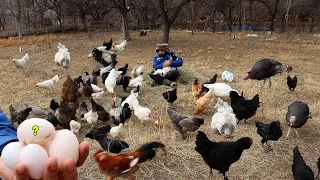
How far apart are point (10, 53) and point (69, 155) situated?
1405 centimetres

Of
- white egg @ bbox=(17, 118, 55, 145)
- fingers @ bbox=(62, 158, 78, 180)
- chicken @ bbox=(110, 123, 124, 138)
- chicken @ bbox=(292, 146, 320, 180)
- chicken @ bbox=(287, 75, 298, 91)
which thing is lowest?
chicken @ bbox=(292, 146, 320, 180)

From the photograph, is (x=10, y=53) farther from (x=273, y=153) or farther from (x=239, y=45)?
(x=273, y=153)

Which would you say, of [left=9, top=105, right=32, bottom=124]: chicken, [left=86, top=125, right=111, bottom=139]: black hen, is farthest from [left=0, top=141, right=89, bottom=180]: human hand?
[left=9, top=105, right=32, bottom=124]: chicken

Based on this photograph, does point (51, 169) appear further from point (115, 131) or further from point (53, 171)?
point (115, 131)

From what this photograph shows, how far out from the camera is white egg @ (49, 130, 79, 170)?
3.76 feet

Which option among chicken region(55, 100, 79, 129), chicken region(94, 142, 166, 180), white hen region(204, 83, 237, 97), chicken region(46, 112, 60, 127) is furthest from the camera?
white hen region(204, 83, 237, 97)

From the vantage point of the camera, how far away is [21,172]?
1001mm

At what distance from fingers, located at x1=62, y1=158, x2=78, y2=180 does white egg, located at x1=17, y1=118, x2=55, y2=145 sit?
0.18 meters

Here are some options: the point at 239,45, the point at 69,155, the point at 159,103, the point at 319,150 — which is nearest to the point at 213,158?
the point at 319,150

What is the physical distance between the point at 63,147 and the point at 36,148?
94 mm

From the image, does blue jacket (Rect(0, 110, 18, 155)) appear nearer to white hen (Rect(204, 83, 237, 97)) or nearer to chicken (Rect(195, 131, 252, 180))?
chicken (Rect(195, 131, 252, 180))

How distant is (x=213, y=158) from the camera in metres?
3.22

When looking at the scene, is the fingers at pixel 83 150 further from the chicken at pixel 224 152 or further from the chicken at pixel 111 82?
the chicken at pixel 111 82

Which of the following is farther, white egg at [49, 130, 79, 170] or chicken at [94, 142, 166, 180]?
chicken at [94, 142, 166, 180]
